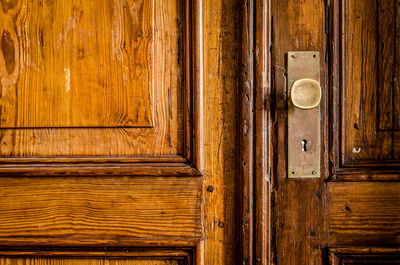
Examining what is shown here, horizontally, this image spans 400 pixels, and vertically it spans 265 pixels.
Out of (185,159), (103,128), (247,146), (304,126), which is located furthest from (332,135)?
(103,128)

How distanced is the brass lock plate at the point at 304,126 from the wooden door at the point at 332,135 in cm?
1

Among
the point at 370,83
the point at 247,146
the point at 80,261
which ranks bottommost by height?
the point at 80,261

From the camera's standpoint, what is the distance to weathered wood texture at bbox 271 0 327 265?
0.48m

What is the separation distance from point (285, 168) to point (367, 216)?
0.56 feet

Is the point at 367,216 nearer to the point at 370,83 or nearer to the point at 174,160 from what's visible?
the point at 370,83

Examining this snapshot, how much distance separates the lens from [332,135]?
48 cm

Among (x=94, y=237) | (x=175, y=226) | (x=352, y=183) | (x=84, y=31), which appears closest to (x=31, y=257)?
(x=94, y=237)

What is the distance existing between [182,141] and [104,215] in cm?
20

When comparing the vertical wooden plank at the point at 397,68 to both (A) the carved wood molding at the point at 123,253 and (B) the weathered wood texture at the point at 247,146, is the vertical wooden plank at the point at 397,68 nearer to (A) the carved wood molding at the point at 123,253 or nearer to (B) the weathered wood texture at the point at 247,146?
(B) the weathered wood texture at the point at 247,146

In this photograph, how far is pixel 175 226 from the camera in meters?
0.49

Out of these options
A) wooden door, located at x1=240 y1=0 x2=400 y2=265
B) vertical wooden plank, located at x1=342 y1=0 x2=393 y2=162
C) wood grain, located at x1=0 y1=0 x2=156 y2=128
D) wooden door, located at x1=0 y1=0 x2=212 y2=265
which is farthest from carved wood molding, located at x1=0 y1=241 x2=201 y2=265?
vertical wooden plank, located at x1=342 y1=0 x2=393 y2=162

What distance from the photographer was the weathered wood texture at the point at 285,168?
18.9 inches

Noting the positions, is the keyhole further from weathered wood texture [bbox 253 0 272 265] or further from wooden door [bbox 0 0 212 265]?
wooden door [bbox 0 0 212 265]

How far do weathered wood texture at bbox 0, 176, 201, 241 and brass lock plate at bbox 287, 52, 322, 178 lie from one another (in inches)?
7.4
